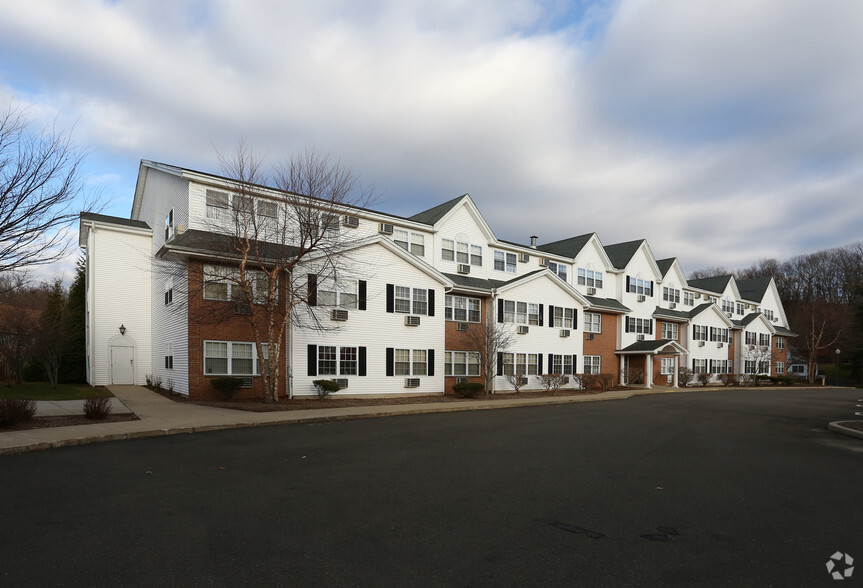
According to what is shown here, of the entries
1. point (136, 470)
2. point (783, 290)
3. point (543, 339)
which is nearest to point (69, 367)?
point (136, 470)

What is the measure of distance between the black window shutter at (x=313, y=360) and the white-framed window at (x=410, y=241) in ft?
25.3

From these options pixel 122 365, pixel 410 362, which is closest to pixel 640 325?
pixel 410 362

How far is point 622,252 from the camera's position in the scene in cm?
Result: 4244

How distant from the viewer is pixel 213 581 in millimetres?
4500

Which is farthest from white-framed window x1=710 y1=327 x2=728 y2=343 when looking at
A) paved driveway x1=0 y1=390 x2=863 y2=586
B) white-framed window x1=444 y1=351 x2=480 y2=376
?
paved driveway x1=0 y1=390 x2=863 y2=586

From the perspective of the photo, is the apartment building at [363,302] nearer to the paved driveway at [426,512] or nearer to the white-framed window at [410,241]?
the white-framed window at [410,241]

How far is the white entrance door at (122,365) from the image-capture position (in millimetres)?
26938

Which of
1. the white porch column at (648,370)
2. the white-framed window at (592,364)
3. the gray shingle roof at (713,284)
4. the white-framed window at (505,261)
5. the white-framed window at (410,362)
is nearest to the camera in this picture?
the white-framed window at (410,362)

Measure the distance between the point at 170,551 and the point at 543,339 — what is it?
29319mm

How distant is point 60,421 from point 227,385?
21.7 feet

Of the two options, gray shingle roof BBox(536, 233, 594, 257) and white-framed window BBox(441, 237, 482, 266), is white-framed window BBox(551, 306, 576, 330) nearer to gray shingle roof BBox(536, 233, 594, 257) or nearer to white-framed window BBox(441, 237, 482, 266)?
gray shingle roof BBox(536, 233, 594, 257)

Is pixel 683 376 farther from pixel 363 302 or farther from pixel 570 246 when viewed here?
pixel 363 302

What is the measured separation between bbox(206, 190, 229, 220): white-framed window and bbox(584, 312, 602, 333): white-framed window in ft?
83.2

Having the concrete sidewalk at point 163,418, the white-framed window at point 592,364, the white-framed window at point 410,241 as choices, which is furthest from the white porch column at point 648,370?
the white-framed window at point 410,241
